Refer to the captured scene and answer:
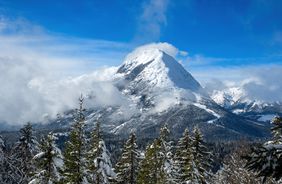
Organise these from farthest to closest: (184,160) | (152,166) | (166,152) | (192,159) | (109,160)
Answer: (152,166) < (166,152) < (109,160) < (184,160) < (192,159)

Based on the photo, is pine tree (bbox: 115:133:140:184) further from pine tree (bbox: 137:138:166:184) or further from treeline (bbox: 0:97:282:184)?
pine tree (bbox: 137:138:166:184)

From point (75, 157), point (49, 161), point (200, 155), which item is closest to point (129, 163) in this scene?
point (200, 155)

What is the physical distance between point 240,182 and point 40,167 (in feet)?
66.1

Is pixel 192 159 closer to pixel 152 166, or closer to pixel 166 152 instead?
pixel 166 152

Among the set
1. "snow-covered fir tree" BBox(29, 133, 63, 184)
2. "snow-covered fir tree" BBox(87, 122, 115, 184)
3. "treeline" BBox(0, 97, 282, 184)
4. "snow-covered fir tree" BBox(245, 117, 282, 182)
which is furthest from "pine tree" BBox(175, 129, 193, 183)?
"snow-covered fir tree" BBox(245, 117, 282, 182)

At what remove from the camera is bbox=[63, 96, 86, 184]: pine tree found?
29500 millimetres

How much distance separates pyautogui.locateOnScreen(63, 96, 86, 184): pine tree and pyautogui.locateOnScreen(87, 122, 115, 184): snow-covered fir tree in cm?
332

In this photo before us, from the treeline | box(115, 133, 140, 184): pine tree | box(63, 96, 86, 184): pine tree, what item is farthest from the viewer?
box(115, 133, 140, 184): pine tree

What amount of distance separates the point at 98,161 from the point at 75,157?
440 cm

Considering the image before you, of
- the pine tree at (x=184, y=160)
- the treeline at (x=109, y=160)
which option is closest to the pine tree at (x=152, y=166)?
the treeline at (x=109, y=160)

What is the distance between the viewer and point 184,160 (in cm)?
3394

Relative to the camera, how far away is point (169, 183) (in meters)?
33.3

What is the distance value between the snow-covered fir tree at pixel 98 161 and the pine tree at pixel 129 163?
7.56 m

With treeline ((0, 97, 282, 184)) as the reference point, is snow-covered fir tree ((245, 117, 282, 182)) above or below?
below
